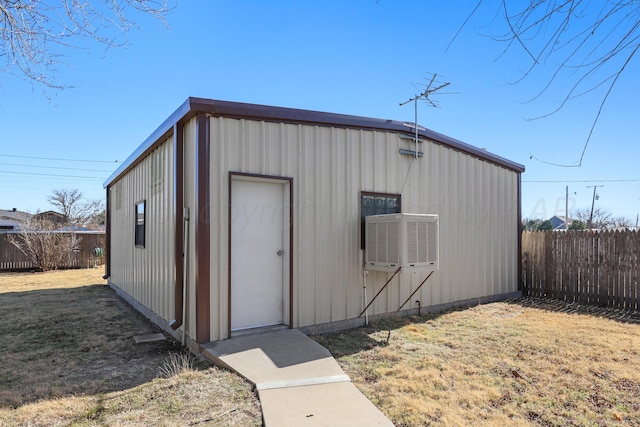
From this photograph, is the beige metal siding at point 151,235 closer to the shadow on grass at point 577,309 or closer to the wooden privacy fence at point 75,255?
the shadow on grass at point 577,309

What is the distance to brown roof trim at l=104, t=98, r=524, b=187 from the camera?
4.66 metres

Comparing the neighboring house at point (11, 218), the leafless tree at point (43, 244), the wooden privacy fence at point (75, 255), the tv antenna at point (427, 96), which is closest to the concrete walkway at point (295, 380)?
the tv antenna at point (427, 96)

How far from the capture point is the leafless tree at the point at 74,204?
37.1 metres

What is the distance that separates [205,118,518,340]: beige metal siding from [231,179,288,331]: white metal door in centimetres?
21

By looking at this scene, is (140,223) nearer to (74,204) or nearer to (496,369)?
(496,369)

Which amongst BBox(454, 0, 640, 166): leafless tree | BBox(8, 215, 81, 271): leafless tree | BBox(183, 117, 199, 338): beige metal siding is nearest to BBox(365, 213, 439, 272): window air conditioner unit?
BBox(183, 117, 199, 338): beige metal siding

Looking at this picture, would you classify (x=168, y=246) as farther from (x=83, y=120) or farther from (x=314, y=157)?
(x=83, y=120)

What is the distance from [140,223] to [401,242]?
507 centimetres

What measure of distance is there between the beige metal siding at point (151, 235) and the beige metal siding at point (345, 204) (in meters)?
1.16

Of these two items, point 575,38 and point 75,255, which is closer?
point 575,38

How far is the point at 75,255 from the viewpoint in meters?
15.5

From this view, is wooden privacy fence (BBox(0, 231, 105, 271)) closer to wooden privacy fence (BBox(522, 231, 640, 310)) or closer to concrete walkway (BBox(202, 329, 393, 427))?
concrete walkway (BBox(202, 329, 393, 427))

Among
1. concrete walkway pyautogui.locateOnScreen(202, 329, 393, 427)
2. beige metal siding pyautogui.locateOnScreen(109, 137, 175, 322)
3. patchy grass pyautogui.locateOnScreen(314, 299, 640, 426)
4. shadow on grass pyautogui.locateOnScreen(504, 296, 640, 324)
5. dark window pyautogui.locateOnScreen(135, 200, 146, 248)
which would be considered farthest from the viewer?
dark window pyautogui.locateOnScreen(135, 200, 146, 248)

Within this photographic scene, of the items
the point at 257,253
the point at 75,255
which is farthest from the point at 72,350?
the point at 75,255
